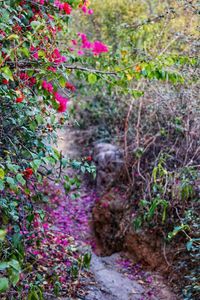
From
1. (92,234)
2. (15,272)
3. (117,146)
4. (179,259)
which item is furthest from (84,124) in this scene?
(15,272)

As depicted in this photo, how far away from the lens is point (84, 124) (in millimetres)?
7465

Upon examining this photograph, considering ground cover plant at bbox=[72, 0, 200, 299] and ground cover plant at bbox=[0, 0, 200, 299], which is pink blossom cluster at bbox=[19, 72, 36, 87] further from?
ground cover plant at bbox=[72, 0, 200, 299]

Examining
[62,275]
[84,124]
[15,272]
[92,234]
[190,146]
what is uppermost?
[15,272]

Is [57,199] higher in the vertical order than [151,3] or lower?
lower

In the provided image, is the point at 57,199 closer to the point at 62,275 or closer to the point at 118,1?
the point at 62,275

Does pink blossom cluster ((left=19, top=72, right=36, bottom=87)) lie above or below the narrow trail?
above

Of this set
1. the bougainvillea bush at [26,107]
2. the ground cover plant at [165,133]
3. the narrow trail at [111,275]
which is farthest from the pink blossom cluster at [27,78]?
the ground cover plant at [165,133]

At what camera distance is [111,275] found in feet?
13.1

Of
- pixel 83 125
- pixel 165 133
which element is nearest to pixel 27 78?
pixel 165 133

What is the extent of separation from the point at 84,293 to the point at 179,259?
103 centimetres

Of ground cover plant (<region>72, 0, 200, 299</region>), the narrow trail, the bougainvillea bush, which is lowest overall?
the narrow trail

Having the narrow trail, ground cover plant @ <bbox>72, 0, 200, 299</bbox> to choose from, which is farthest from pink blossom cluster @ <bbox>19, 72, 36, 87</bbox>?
ground cover plant @ <bbox>72, 0, 200, 299</bbox>

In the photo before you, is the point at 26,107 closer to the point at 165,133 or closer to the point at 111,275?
the point at 111,275

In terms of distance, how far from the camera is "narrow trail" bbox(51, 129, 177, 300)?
3.60m
